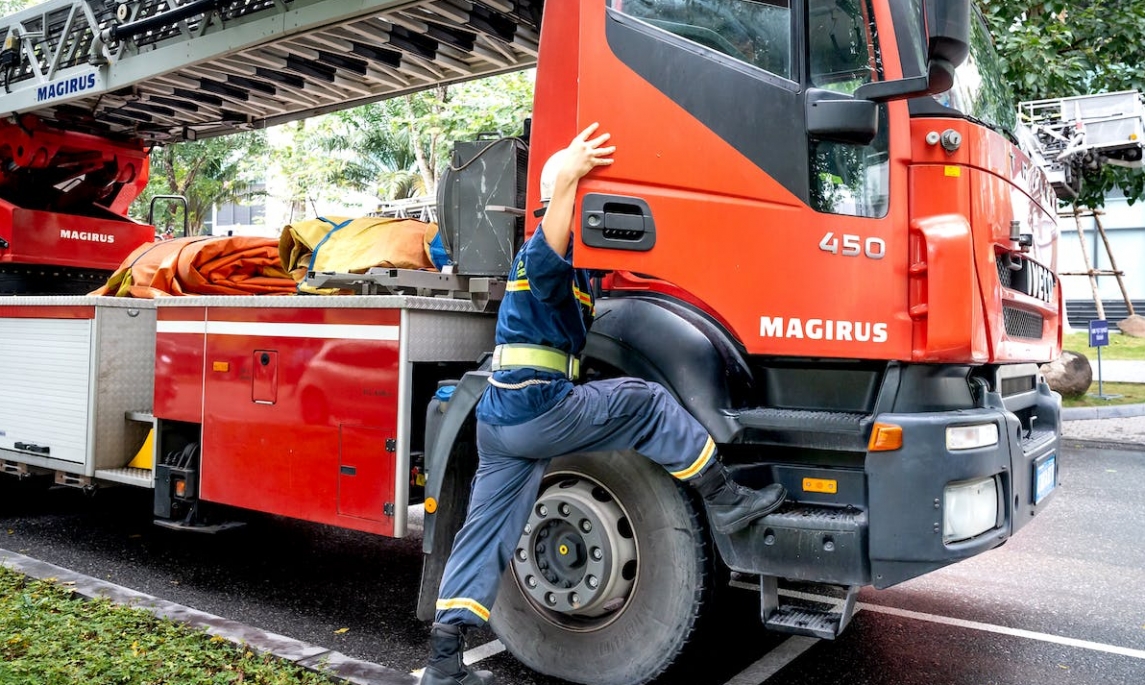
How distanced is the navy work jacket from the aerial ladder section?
2.07 metres

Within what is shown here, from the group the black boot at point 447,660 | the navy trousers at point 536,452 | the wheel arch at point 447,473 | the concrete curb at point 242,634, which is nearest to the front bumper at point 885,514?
the navy trousers at point 536,452

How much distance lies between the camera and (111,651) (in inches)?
150

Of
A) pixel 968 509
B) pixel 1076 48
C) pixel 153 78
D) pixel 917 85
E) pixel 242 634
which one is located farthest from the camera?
pixel 1076 48

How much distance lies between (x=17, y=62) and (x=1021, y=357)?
7124 mm

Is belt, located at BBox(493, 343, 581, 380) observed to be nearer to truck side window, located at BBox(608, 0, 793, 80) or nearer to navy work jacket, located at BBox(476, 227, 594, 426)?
navy work jacket, located at BBox(476, 227, 594, 426)

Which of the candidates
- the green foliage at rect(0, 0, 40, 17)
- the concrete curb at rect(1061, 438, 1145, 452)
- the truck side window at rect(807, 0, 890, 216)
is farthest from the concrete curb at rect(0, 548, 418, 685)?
the green foliage at rect(0, 0, 40, 17)

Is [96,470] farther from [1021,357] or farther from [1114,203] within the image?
[1114,203]

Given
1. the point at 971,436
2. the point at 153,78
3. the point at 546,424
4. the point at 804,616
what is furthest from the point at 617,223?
the point at 153,78

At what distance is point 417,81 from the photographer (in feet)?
19.6

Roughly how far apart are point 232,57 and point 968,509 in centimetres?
484

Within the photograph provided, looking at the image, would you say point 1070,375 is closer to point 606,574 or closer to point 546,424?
point 606,574

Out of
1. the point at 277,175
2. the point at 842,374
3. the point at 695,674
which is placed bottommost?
the point at 695,674

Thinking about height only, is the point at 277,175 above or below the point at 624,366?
above

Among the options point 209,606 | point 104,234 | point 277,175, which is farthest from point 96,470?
point 277,175
